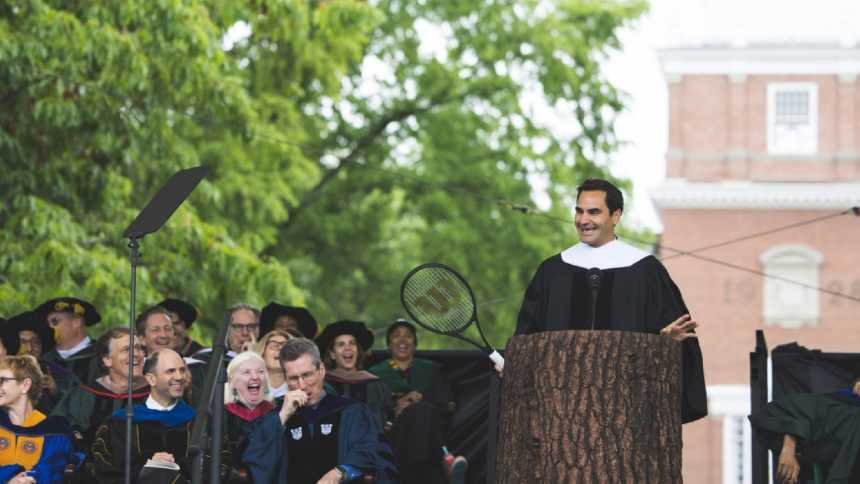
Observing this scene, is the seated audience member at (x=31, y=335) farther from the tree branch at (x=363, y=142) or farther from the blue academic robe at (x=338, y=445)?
the tree branch at (x=363, y=142)

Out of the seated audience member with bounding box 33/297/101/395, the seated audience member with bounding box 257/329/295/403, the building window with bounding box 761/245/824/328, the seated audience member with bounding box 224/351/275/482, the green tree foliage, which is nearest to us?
the seated audience member with bounding box 224/351/275/482

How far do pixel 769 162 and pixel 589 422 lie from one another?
39.0 metres

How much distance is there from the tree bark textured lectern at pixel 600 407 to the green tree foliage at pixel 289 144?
29.2 feet

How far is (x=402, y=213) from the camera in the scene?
32.5 metres

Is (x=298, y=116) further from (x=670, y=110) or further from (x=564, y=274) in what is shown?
(x=670, y=110)

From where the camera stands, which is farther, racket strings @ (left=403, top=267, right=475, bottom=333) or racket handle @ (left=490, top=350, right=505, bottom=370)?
racket strings @ (left=403, top=267, right=475, bottom=333)

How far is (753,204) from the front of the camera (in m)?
46.2

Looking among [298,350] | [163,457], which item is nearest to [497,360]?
[298,350]

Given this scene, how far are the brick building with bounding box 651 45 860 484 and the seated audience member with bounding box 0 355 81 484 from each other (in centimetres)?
3455

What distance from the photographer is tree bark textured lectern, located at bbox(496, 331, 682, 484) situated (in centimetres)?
878

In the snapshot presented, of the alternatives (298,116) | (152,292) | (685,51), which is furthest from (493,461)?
(685,51)

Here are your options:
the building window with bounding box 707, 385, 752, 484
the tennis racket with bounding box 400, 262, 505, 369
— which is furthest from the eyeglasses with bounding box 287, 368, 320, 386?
the building window with bounding box 707, 385, 752, 484

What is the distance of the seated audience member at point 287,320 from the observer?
1391 cm

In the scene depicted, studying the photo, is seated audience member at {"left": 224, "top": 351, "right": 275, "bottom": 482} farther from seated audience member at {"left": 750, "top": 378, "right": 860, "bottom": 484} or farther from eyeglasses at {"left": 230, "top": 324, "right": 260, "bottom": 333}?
seated audience member at {"left": 750, "top": 378, "right": 860, "bottom": 484}
